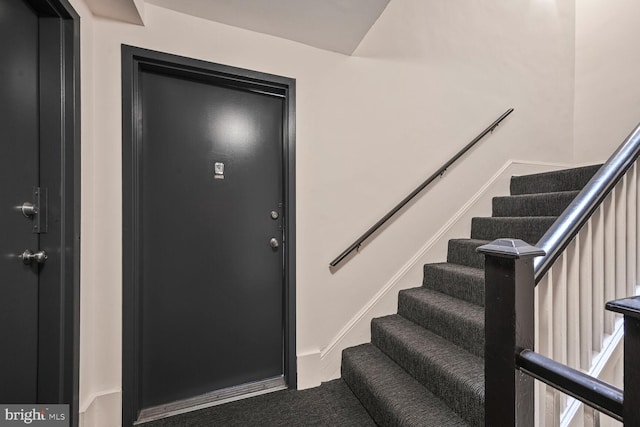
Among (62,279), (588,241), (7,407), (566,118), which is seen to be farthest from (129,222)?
(566,118)

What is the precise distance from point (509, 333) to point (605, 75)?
3.45 meters

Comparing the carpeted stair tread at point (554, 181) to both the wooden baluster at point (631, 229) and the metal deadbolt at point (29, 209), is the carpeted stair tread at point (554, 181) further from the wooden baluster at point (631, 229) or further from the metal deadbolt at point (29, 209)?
the metal deadbolt at point (29, 209)

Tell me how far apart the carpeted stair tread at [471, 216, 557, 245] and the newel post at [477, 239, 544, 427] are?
1303 millimetres

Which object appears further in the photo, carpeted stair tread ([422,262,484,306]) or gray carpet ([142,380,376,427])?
carpeted stair tread ([422,262,484,306])

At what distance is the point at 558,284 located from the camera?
1040 mm

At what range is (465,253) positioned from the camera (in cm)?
211

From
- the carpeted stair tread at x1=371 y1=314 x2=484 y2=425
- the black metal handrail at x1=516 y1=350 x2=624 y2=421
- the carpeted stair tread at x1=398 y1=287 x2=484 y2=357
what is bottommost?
the carpeted stair tread at x1=371 y1=314 x2=484 y2=425

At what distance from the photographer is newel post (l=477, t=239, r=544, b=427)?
0.75m

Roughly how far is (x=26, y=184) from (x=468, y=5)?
3.22 metres

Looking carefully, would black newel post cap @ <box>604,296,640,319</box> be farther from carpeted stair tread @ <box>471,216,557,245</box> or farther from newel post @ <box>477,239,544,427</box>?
carpeted stair tread @ <box>471,216,557,245</box>

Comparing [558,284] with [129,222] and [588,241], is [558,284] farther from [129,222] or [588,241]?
[129,222]

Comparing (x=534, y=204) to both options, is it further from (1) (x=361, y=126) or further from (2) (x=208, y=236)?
(2) (x=208, y=236)

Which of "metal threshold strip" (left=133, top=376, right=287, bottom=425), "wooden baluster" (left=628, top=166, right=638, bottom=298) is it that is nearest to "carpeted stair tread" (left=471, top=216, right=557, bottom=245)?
"wooden baluster" (left=628, top=166, right=638, bottom=298)

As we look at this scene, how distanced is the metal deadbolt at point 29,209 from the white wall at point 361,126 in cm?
23
